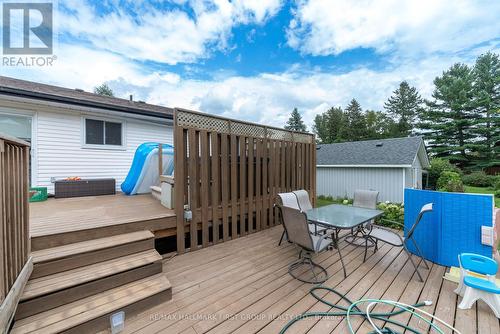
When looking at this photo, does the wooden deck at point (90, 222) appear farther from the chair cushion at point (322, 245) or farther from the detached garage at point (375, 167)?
the detached garage at point (375, 167)

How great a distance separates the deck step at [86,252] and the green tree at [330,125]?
101 ft

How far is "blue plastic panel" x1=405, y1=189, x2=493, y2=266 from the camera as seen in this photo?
9.53ft

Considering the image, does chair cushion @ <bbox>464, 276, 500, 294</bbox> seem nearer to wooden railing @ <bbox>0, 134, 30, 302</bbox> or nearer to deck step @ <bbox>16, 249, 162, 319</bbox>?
deck step @ <bbox>16, 249, 162, 319</bbox>

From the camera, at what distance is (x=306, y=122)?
42.4 m

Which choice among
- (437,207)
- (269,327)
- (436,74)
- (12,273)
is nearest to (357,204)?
(437,207)

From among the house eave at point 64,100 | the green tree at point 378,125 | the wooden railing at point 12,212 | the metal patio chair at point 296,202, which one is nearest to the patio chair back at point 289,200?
the metal patio chair at point 296,202

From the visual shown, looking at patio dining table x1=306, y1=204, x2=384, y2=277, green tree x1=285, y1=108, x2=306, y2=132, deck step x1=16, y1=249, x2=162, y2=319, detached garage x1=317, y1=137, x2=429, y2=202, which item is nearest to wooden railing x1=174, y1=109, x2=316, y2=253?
deck step x1=16, y1=249, x2=162, y2=319

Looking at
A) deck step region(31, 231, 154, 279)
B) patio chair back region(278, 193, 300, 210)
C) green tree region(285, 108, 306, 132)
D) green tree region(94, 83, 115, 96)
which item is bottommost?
deck step region(31, 231, 154, 279)

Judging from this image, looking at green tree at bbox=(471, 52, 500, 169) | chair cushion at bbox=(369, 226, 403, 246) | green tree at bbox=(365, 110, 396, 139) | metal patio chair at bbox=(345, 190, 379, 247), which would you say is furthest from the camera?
green tree at bbox=(365, 110, 396, 139)

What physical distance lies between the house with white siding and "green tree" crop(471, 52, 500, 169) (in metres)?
29.9

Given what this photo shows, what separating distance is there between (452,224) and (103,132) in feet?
27.8

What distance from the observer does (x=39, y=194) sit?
198 inches

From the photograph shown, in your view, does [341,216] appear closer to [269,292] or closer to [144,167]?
[269,292]

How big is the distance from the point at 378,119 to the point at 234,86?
28.4 metres
